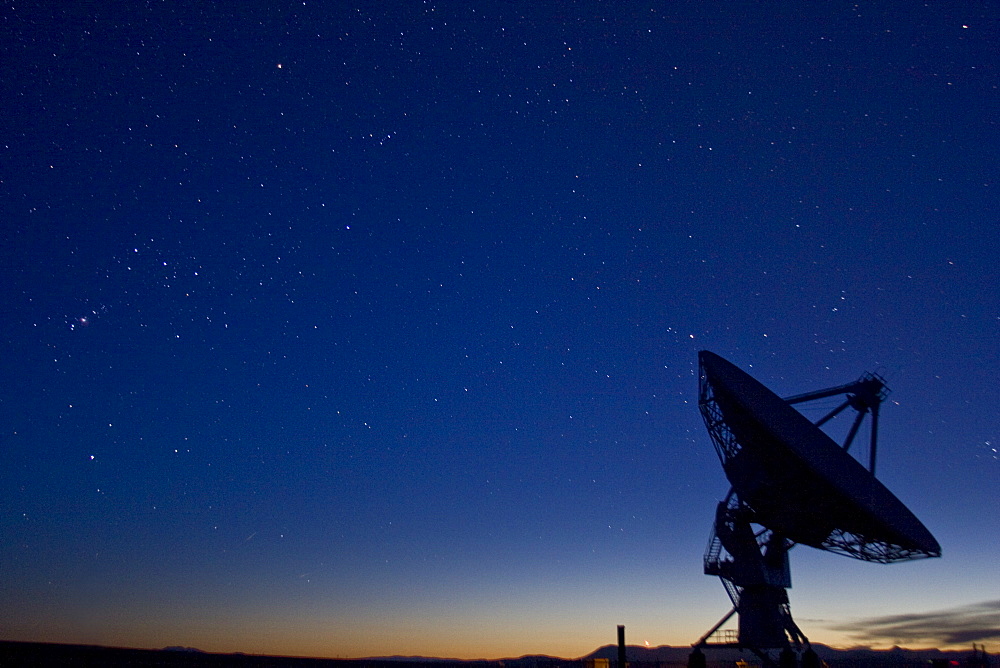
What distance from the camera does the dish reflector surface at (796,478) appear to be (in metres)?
24.9

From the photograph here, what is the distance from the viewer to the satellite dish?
2506cm

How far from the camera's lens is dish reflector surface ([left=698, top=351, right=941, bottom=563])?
24.9 metres

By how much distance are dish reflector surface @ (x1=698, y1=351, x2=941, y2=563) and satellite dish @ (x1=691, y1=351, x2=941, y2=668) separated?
4cm

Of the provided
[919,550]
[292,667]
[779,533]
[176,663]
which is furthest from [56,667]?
[919,550]

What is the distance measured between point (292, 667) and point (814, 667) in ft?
72.4

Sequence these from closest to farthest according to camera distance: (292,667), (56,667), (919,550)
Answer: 1. (56,667)
2. (919,550)
3. (292,667)

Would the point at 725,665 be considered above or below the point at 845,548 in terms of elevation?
below

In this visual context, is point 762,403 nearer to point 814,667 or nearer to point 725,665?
point 814,667

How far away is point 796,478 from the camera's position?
85.1ft

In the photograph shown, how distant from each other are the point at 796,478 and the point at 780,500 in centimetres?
171

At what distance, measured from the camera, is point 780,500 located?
2723cm

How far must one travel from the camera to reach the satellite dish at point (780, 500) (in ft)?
82.2

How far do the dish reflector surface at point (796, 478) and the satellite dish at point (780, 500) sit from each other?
0.04 metres

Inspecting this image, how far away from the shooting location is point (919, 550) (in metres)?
24.7
